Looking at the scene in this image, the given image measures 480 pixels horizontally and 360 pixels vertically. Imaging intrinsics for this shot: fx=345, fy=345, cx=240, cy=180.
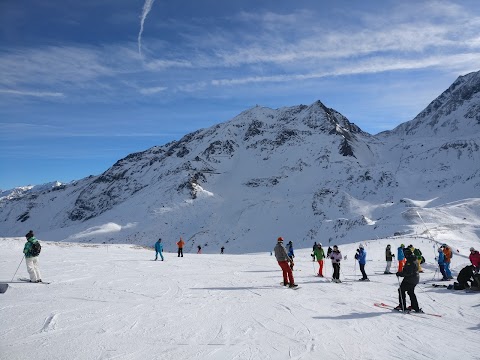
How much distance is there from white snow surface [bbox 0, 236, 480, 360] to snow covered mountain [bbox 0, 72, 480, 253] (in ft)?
119

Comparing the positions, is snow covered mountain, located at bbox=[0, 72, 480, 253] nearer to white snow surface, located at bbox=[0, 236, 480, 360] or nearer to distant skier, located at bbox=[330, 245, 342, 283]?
distant skier, located at bbox=[330, 245, 342, 283]

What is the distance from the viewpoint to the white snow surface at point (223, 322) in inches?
263

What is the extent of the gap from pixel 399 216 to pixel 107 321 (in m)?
55.8

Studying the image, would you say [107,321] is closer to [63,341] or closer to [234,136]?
[63,341]

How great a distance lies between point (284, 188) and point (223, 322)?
9060 cm

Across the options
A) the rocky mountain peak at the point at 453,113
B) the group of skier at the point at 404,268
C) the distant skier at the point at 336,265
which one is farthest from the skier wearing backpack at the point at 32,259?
the rocky mountain peak at the point at 453,113

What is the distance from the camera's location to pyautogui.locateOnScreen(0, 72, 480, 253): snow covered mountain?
68688mm

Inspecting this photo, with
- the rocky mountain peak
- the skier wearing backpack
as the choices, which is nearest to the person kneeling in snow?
the skier wearing backpack

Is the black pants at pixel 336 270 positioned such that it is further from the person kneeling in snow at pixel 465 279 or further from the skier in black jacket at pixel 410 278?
the skier in black jacket at pixel 410 278

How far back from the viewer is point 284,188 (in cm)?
9825

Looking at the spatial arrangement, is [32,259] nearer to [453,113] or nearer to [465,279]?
[465,279]

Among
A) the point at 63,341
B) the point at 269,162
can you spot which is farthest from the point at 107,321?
the point at 269,162

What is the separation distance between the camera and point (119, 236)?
77.9m

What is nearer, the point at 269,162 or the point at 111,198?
the point at 269,162
